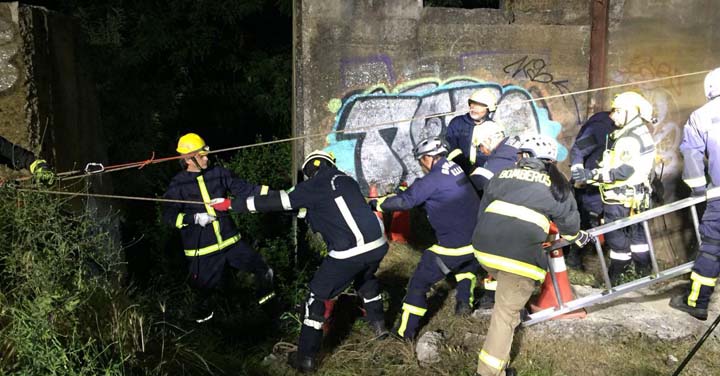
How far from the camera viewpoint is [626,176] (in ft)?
21.5

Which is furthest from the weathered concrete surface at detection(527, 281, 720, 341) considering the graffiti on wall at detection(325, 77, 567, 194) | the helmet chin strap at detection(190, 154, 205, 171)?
the helmet chin strap at detection(190, 154, 205, 171)

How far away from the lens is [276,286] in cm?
693

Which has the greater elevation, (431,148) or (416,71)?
(416,71)

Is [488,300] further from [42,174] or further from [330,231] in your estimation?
[42,174]

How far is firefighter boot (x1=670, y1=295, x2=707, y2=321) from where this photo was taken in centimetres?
596

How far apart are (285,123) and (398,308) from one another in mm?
5474

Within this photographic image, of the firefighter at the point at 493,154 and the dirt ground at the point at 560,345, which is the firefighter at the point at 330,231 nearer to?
the dirt ground at the point at 560,345

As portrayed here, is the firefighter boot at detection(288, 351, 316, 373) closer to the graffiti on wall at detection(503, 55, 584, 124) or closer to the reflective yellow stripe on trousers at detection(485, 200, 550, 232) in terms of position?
the reflective yellow stripe on trousers at detection(485, 200, 550, 232)

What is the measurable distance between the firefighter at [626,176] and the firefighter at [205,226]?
125 inches

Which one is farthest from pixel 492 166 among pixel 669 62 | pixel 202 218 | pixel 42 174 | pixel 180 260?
pixel 42 174

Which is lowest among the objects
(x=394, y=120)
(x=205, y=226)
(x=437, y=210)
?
(x=205, y=226)

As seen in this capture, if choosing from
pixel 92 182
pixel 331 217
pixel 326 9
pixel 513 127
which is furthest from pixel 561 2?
pixel 92 182

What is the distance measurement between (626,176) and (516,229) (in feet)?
7.47

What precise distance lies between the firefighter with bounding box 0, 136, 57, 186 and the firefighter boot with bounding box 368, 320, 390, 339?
2.74 metres
